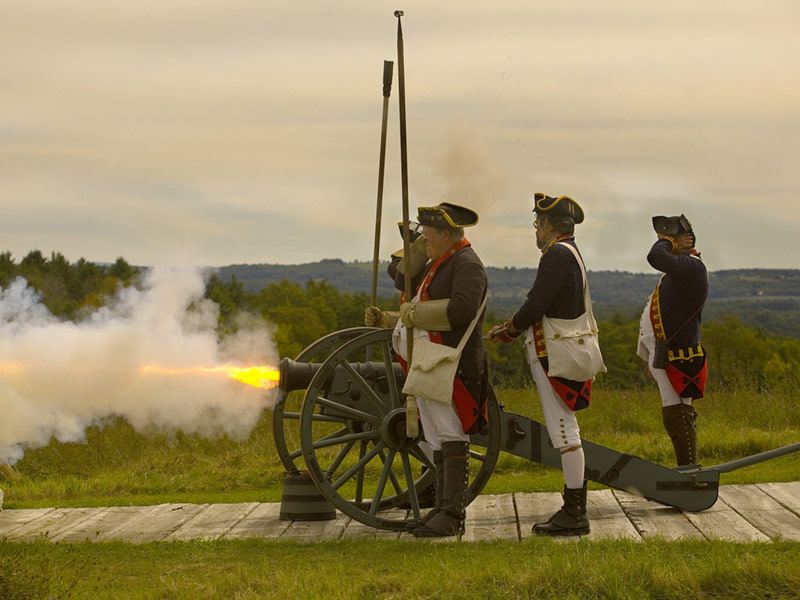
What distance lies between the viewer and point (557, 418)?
23.0 ft

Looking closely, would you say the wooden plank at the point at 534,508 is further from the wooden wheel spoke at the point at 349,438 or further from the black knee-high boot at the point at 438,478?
the wooden wheel spoke at the point at 349,438

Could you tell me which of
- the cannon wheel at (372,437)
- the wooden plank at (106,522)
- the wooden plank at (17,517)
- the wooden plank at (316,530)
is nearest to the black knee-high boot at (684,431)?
the cannon wheel at (372,437)

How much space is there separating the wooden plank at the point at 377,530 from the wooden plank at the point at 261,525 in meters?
0.47

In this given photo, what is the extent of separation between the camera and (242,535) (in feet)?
24.2

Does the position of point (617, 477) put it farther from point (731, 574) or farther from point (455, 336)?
point (731, 574)

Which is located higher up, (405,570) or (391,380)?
(391,380)

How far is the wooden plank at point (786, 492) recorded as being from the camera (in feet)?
24.7

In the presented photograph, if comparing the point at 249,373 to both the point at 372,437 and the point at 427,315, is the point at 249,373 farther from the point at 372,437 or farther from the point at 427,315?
the point at 427,315

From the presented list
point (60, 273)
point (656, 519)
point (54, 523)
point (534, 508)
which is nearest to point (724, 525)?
point (656, 519)

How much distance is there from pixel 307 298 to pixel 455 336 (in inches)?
2421

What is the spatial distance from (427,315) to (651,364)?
2.09m

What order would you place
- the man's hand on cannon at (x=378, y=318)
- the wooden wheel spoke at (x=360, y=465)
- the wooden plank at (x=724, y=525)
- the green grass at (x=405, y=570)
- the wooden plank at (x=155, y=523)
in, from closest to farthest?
the green grass at (x=405, y=570) < the wooden plank at (x=724, y=525) < the wooden wheel spoke at (x=360, y=465) < the wooden plank at (x=155, y=523) < the man's hand on cannon at (x=378, y=318)

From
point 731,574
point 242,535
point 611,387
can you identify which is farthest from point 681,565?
point 611,387

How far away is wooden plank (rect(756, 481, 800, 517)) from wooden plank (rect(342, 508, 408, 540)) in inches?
105
